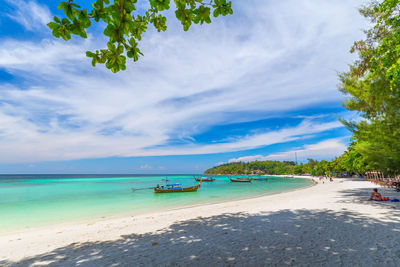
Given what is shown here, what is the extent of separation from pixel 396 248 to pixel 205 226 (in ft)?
20.0

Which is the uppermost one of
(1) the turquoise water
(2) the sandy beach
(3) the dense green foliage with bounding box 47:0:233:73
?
(3) the dense green foliage with bounding box 47:0:233:73

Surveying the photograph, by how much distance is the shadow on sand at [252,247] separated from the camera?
181 inches

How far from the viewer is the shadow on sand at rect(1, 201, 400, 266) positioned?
4.59 meters

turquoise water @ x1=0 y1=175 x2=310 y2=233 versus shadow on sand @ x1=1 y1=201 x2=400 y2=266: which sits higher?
shadow on sand @ x1=1 y1=201 x2=400 y2=266

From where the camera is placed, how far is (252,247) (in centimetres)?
539

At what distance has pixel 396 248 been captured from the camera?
4.93 metres

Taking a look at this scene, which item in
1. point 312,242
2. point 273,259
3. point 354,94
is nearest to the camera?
point 273,259

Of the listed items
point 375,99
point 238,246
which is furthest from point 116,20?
point 375,99

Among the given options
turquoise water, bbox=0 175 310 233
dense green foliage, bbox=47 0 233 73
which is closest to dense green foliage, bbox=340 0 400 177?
dense green foliage, bbox=47 0 233 73

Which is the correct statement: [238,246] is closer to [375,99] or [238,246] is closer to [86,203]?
[375,99]

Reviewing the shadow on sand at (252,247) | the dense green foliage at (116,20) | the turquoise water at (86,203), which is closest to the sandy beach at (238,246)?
the shadow on sand at (252,247)

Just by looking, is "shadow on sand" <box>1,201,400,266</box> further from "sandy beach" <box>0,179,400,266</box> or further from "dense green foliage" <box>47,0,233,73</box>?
"dense green foliage" <box>47,0,233,73</box>

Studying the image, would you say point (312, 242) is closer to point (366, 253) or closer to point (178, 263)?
point (366, 253)

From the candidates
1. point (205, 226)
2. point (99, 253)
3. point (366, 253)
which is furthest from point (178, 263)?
point (366, 253)
